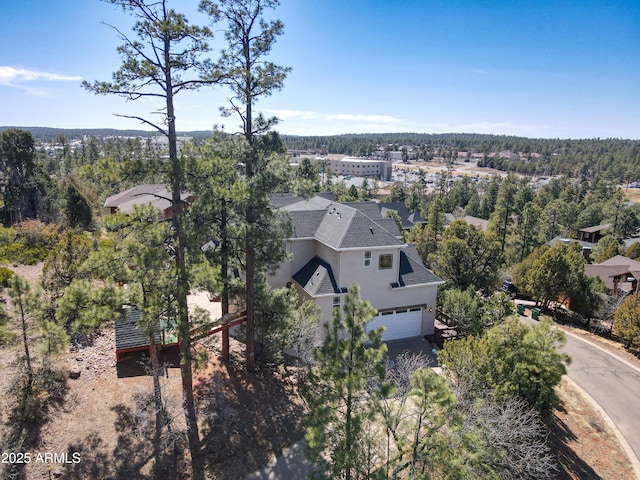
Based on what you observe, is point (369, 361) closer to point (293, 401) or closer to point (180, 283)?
point (180, 283)

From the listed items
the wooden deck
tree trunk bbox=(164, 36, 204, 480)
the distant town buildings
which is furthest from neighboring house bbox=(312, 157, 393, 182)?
tree trunk bbox=(164, 36, 204, 480)

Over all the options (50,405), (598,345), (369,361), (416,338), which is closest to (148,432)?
(50,405)

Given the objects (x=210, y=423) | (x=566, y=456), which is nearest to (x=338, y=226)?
(x=210, y=423)

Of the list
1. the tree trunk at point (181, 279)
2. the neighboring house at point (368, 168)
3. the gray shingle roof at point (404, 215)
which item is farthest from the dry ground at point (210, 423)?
the neighboring house at point (368, 168)

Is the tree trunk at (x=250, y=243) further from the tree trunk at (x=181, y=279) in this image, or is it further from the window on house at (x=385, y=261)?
the window on house at (x=385, y=261)

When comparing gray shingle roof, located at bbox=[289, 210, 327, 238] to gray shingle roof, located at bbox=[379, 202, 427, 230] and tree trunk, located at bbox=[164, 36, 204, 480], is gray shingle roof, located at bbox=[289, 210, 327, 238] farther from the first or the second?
gray shingle roof, located at bbox=[379, 202, 427, 230]

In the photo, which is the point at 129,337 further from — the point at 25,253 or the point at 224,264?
the point at 25,253
